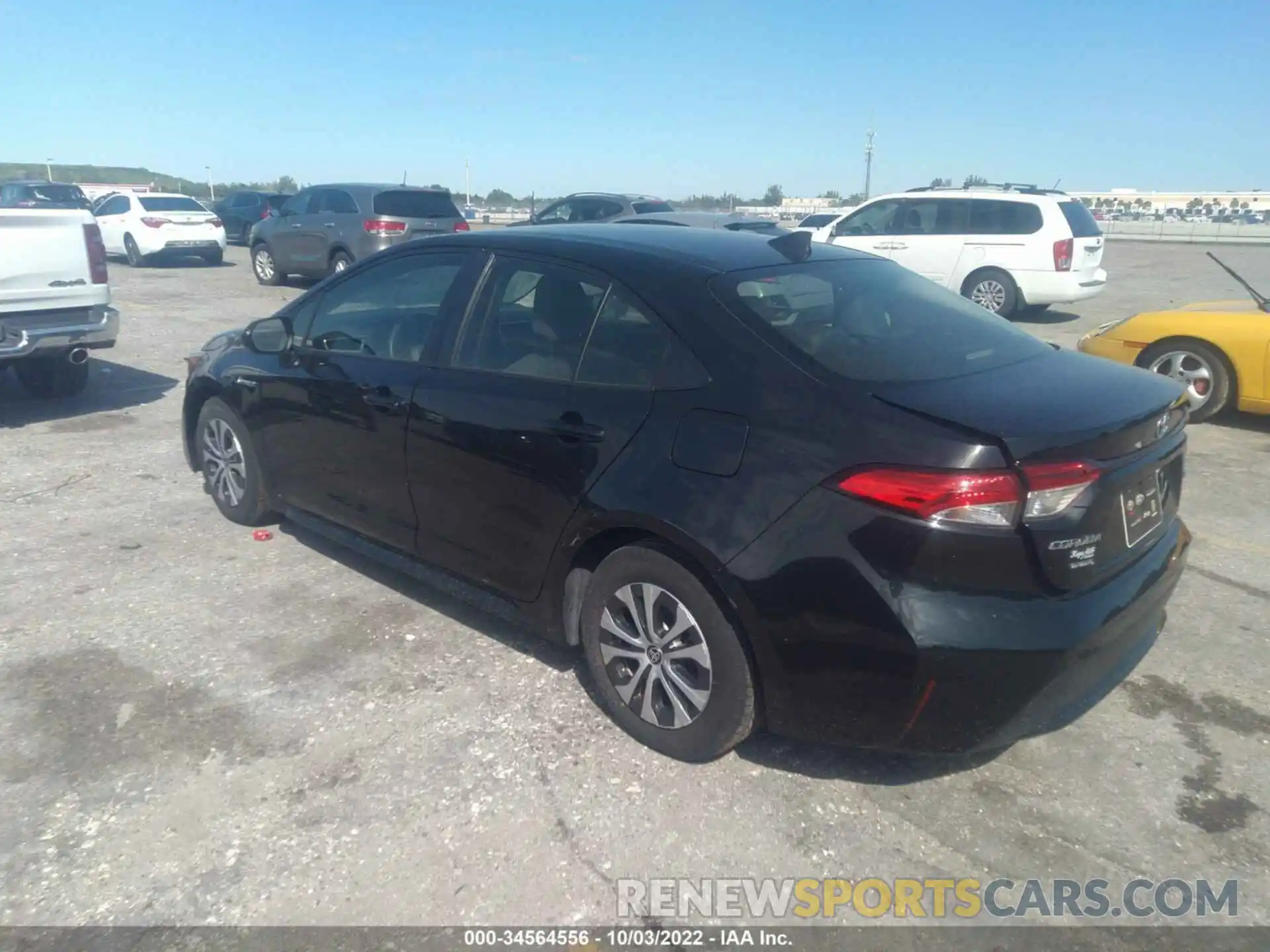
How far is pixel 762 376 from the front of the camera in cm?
288

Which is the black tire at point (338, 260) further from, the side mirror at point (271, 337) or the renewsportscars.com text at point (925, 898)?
the renewsportscars.com text at point (925, 898)

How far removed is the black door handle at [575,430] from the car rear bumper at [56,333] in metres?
5.36

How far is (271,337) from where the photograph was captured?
4.54m

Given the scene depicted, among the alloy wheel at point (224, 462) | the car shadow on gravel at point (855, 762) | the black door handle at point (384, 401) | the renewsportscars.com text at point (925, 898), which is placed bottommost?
the renewsportscars.com text at point (925, 898)

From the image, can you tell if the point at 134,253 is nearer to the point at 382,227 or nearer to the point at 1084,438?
the point at 382,227

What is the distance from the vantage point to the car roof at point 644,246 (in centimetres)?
340

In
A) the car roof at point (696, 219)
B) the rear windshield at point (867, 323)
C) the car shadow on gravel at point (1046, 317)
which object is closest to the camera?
the rear windshield at point (867, 323)

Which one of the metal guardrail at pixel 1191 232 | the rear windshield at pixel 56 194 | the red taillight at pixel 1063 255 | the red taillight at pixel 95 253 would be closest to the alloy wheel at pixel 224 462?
the red taillight at pixel 95 253

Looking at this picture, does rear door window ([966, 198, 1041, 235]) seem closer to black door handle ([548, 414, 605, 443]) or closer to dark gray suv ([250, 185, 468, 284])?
dark gray suv ([250, 185, 468, 284])

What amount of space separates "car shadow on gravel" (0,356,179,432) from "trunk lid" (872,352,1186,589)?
6.84 meters

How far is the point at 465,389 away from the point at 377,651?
3.81 ft

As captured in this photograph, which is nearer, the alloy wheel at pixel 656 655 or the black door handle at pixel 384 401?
the alloy wheel at pixel 656 655

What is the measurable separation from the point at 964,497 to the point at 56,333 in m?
6.87

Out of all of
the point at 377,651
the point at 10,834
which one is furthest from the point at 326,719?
the point at 10,834
